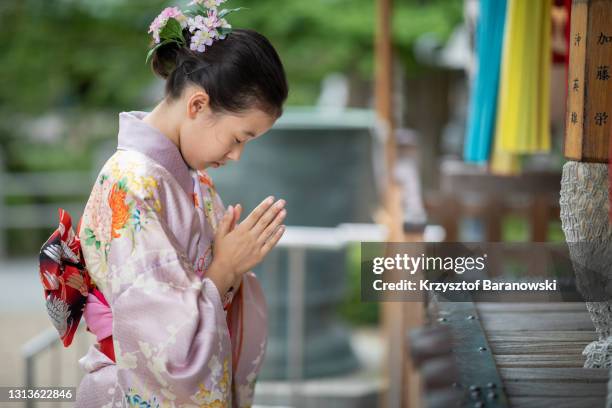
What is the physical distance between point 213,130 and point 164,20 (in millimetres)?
279

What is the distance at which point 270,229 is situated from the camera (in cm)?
189

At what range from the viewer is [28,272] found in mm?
9844

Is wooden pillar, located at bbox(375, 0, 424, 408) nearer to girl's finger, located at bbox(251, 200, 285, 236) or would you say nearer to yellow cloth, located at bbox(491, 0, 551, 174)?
yellow cloth, located at bbox(491, 0, 551, 174)

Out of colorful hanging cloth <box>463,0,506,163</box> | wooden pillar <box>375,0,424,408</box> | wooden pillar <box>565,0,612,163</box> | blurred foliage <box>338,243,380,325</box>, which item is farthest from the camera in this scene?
blurred foliage <box>338,243,380,325</box>

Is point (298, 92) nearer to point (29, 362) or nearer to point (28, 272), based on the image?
point (28, 272)

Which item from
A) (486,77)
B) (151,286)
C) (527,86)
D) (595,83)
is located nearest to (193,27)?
(151,286)

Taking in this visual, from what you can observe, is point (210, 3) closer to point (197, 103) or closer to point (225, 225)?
point (197, 103)

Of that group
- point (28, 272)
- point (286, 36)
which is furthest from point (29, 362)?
point (28, 272)

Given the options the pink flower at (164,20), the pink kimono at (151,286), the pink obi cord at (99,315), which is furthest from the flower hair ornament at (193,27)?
the pink obi cord at (99,315)

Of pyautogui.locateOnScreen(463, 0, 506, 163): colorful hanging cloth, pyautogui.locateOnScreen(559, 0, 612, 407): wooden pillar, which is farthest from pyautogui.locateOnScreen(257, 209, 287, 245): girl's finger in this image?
pyautogui.locateOnScreen(463, 0, 506, 163): colorful hanging cloth

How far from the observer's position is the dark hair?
1.84 m

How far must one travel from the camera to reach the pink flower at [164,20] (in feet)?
6.19

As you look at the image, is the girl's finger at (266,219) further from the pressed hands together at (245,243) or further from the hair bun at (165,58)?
the hair bun at (165,58)

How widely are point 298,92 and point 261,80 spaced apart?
26.9ft
